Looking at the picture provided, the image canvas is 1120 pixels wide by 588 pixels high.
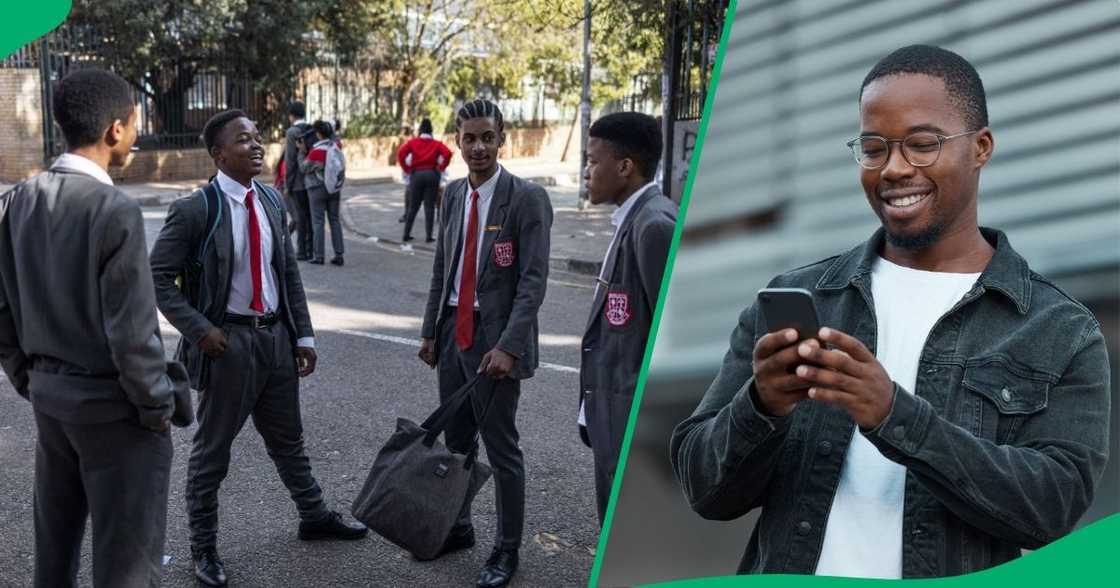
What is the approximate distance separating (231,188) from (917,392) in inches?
138

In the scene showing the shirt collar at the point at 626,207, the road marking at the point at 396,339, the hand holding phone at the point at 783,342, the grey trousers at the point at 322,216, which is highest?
the hand holding phone at the point at 783,342

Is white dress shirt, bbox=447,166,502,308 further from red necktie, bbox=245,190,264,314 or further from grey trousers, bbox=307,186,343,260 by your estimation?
grey trousers, bbox=307,186,343,260

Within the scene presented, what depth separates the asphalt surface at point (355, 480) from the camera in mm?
4680

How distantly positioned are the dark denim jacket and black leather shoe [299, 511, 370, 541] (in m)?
3.53

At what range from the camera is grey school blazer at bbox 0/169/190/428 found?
3262 mm

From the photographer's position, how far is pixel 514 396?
183 inches

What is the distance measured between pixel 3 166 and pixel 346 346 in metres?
13.4

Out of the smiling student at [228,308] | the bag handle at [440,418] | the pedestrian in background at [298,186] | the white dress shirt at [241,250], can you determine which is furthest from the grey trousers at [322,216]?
the bag handle at [440,418]

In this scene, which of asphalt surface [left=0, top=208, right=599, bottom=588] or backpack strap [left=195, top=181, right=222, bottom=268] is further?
asphalt surface [left=0, top=208, right=599, bottom=588]

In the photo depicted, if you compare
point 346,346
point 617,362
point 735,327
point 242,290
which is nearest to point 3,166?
point 346,346

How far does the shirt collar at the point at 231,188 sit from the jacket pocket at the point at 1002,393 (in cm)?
355

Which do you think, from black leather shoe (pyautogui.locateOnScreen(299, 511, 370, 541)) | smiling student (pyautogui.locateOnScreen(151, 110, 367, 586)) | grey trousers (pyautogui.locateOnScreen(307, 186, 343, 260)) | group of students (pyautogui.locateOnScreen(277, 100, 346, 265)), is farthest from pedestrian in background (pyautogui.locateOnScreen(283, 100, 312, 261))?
smiling student (pyautogui.locateOnScreen(151, 110, 367, 586))

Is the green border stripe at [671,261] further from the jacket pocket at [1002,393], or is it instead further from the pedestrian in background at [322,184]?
the pedestrian in background at [322,184]

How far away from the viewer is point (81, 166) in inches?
134
